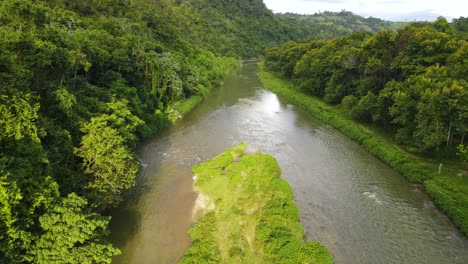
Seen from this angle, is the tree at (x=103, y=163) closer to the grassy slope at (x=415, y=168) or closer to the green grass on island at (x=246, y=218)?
the green grass on island at (x=246, y=218)

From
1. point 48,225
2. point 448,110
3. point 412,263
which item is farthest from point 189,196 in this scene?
point 448,110

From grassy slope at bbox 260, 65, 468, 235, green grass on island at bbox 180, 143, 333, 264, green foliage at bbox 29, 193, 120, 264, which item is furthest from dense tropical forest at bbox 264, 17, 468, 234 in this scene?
green foliage at bbox 29, 193, 120, 264

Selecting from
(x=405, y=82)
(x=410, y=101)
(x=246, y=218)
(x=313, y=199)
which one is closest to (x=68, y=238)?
(x=246, y=218)

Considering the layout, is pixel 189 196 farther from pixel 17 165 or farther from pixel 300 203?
pixel 17 165

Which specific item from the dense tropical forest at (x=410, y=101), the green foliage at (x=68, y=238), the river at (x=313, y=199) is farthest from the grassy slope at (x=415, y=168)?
the green foliage at (x=68, y=238)

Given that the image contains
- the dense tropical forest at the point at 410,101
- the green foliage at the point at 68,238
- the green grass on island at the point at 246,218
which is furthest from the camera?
the dense tropical forest at the point at 410,101

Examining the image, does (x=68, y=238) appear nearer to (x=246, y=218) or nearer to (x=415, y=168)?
(x=246, y=218)
